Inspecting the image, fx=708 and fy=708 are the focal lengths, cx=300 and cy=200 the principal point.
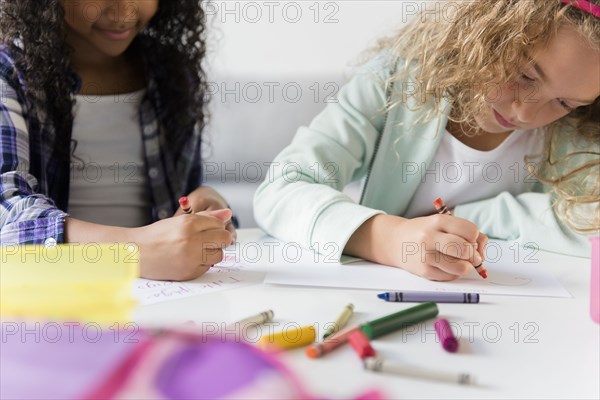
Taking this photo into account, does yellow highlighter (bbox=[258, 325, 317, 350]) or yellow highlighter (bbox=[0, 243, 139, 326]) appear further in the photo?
yellow highlighter (bbox=[258, 325, 317, 350])

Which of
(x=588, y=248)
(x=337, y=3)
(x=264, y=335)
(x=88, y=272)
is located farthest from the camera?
(x=337, y=3)

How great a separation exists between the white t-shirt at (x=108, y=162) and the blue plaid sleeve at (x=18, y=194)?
0.52 feet

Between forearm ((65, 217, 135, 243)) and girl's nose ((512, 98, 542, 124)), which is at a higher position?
girl's nose ((512, 98, 542, 124))

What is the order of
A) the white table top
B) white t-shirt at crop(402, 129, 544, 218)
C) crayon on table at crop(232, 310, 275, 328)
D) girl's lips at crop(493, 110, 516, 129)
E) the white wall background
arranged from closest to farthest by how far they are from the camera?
the white table top
crayon on table at crop(232, 310, 275, 328)
girl's lips at crop(493, 110, 516, 129)
white t-shirt at crop(402, 129, 544, 218)
the white wall background

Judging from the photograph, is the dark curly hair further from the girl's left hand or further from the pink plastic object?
the pink plastic object

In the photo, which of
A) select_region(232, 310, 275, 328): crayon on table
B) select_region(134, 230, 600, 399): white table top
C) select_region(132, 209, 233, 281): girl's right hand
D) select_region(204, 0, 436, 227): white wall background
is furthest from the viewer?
select_region(204, 0, 436, 227): white wall background

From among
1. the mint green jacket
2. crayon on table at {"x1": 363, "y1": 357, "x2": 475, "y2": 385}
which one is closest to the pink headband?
the mint green jacket

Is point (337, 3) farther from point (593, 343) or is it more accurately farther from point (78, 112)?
point (593, 343)

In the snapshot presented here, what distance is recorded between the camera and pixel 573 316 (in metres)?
0.68

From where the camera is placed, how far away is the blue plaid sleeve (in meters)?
0.81

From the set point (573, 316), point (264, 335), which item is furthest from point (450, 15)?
point (264, 335)

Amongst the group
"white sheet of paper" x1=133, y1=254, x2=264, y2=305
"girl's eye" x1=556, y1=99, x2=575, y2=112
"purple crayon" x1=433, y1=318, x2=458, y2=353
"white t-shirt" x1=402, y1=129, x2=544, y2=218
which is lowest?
"purple crayon" x1=433, y1=318, x2=458, y2=353

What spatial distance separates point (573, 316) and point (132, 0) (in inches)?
29.6

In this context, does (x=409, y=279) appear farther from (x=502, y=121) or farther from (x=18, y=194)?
(x=18, y=194)
